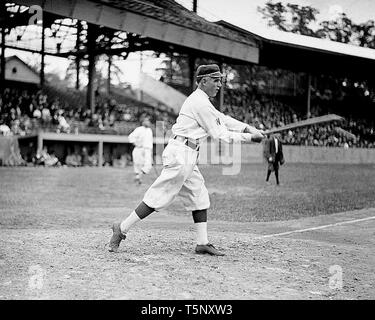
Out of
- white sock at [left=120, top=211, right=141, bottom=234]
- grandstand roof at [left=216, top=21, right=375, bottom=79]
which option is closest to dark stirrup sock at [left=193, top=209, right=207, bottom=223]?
white sock at [left=120, top=211, right=141, bottom=234]

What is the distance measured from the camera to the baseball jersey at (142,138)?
50.6 ft

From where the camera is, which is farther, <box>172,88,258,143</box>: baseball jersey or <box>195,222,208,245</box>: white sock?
<box>195,222,208,245</box>: white sock

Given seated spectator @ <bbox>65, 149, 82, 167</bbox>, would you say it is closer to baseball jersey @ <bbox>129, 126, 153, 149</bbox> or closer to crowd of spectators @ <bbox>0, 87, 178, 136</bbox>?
crowd of spectators @ <bbox>0, 87, 178, 136</bbox>

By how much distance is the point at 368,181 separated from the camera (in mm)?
9680

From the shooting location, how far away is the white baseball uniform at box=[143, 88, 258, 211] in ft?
16.5

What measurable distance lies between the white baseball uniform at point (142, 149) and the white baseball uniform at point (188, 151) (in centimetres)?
986

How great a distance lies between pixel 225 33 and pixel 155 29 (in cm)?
576

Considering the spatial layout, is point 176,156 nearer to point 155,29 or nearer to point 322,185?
point 322,185

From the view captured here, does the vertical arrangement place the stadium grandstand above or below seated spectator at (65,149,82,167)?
above

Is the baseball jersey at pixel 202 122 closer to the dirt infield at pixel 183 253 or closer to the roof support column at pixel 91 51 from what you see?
the dirt infield at pixel 183 253

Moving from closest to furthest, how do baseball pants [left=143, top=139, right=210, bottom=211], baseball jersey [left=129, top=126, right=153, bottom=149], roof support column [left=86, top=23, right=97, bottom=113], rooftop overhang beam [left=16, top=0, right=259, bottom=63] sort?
baseball pants [left=143, top=139, right=210, bottom=211]
baseball jersey [left=129, top=126, right=153, bottom=149]
rooftop overhang beam [left=16, top=0, right=259, bottom=63]
roof support column [left=86, top=23, right=97, bottom=113]

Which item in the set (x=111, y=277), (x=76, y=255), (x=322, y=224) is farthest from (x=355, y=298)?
(x=322, y=224)

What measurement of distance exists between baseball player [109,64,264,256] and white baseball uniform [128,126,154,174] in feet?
32.3

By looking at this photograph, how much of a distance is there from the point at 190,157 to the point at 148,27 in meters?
19.6
